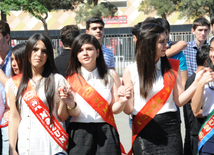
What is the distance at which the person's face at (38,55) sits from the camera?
2.54 metres

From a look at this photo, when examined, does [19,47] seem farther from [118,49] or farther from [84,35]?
[118,49]

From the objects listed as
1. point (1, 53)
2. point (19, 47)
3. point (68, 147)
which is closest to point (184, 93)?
point (68, 147)

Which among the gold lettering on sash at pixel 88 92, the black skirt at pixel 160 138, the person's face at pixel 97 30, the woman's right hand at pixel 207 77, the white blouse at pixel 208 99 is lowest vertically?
the black skirt at pixel 160 138

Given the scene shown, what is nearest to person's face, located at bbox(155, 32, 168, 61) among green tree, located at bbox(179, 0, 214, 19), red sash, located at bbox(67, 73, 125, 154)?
red sash, located at bbox(67, 73, 125, 154)

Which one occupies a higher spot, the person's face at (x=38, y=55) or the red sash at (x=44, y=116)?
the person's face at (x=38, y=55)

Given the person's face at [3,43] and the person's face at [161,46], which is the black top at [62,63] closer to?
the person's face at [3,43]

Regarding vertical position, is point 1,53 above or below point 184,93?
above

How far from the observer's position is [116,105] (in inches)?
97.9

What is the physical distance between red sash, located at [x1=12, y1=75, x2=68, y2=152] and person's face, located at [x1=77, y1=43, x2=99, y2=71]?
19.6 inches

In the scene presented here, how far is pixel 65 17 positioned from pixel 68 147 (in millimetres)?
26436

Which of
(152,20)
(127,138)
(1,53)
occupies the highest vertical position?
(152,20)

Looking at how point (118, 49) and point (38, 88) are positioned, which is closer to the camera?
point (38, 88)

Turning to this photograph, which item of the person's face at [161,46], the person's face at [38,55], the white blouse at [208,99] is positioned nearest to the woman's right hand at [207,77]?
the white blouse at [208,99]

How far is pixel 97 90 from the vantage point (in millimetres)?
2582
